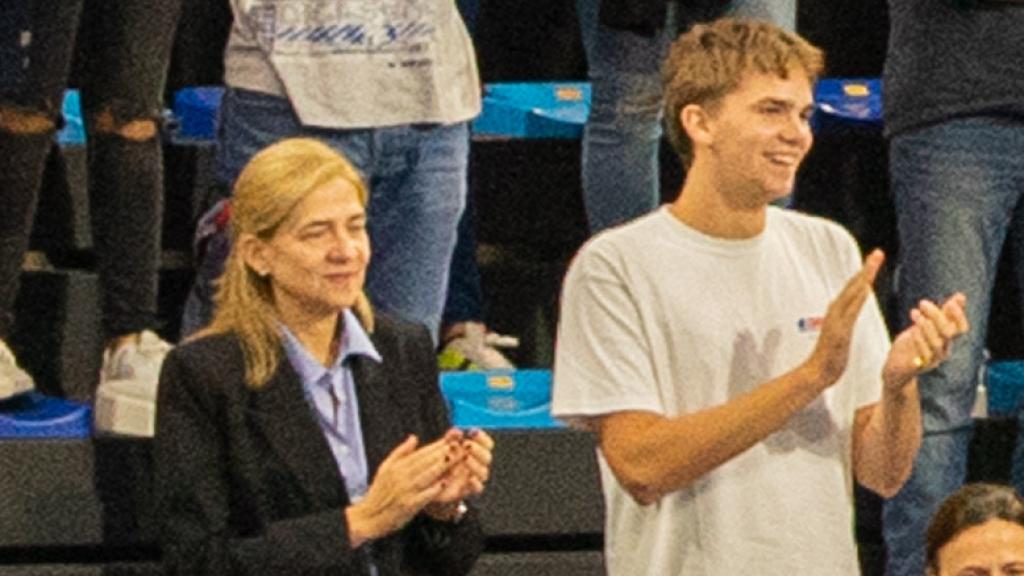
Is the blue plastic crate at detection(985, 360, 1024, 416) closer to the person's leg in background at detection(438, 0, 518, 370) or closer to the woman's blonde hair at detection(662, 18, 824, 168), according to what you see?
the person's leg in background at detection(438, 0, 518, 370)

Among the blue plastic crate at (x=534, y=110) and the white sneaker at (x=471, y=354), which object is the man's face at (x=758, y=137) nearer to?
the white sneaker at (x=471, y=354)

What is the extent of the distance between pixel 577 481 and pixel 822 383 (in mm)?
1572

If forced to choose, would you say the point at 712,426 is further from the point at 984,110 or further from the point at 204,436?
the point at 984,110

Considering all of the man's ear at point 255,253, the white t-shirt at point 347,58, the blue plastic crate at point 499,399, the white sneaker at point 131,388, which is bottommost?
the blue plastic crate at point 499,399

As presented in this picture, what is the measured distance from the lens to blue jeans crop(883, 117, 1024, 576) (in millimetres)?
4402

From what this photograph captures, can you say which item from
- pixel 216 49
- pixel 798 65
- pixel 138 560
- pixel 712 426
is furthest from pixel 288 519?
pixel 216 49

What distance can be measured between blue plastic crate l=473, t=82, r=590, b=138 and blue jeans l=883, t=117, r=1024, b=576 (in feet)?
3.39

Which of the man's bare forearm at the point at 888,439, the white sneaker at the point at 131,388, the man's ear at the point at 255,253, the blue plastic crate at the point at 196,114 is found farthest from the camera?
the blue plastic crate at the point at 196,114

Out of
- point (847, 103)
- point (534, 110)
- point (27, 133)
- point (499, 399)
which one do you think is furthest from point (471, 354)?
point (847, 103)

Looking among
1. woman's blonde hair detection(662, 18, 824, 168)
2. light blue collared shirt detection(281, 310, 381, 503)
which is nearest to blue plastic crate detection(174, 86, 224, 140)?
light blue collared shirt detection(281, 310, 381, 503)

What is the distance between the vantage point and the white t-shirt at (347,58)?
14.4 feet

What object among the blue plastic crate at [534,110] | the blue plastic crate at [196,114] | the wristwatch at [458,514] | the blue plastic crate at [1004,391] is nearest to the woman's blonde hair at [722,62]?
the wristwatch at [458,514]

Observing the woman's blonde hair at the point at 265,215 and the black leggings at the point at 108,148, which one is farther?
the black leggings at the point at 108,148

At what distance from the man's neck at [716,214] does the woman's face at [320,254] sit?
45 centimetres
